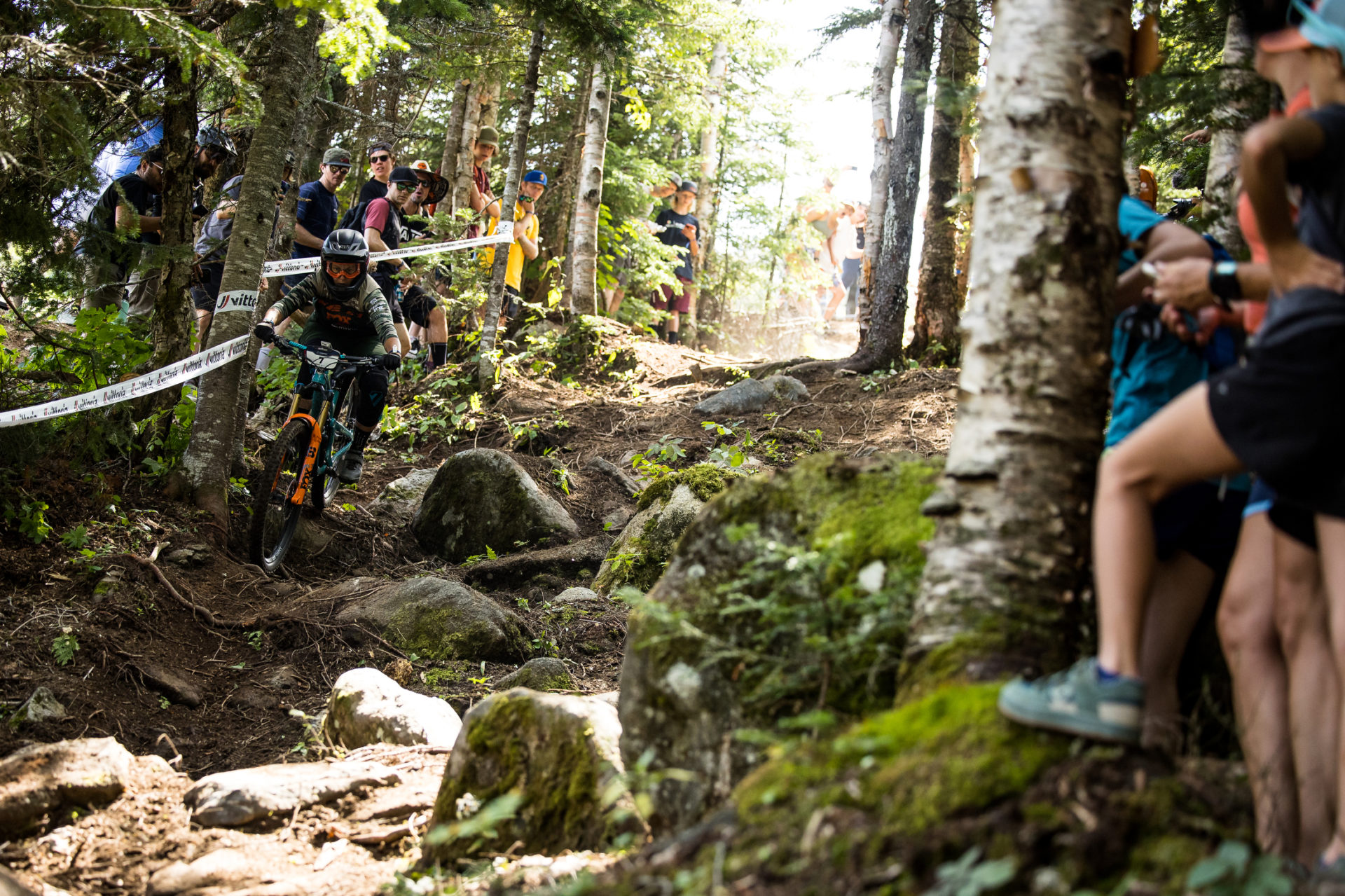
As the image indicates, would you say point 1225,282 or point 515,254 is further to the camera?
point 515,254

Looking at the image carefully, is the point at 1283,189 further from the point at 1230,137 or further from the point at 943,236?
the point at 943,236

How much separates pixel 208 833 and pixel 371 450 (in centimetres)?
742

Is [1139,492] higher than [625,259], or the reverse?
[625,259]

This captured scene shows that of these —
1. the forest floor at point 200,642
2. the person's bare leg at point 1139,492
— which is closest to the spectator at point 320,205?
the forest floor at point 200,642

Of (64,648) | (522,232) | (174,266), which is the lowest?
(64,648)

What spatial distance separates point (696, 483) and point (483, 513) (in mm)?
2174

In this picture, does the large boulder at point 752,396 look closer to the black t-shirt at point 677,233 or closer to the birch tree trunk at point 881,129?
the birch tree trunk at point 881,129

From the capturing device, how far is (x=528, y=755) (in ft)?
11.9

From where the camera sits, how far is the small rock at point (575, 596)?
23.1 ft

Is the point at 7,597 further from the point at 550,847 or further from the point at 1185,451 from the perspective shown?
the point at 1185,451

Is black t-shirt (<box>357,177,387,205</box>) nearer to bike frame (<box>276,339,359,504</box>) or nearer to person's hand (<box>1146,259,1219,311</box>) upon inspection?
bike frame (<box>276,339,359,504</box>)

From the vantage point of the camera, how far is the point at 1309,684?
A: 7.66 feet

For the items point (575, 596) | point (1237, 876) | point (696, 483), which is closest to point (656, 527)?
point (696, 483)

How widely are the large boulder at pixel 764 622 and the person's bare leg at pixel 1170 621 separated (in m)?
0.67
